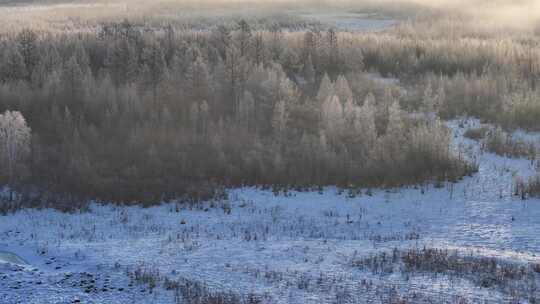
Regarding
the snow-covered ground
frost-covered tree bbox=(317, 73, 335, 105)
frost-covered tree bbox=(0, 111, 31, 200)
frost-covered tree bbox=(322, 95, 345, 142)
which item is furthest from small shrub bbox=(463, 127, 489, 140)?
frost-covered tree bbox=(0, 111, 31, 200)

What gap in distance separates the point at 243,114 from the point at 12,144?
532 inches

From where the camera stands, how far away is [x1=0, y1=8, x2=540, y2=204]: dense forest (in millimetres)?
26422

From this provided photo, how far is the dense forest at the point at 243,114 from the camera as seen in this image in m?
26.4

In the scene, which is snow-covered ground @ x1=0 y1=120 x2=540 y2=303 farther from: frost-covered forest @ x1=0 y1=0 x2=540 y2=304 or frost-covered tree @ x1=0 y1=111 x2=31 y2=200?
frost-covered tree @ x1=0 y1=111 x2=31 y2=200

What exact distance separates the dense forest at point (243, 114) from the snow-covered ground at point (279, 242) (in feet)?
6.30

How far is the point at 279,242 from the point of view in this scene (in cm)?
1755

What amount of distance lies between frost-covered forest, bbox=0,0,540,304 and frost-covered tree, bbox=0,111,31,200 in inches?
3.5

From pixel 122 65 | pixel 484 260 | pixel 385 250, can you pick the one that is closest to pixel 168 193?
pixel 385 250

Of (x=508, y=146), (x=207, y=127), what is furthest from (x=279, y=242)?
(x=207, y=127)

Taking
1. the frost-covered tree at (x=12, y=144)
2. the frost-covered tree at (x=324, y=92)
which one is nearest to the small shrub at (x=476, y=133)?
the frost-covered tree at (x=324, y=92)

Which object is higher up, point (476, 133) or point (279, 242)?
point (476, 133)

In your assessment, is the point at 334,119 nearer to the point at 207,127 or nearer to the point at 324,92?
the point at 324,92

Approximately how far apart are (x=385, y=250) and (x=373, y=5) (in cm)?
10224

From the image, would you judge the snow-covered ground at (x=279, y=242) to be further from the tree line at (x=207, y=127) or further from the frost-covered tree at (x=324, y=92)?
the frost-covered tree at (x=324, y=92)
